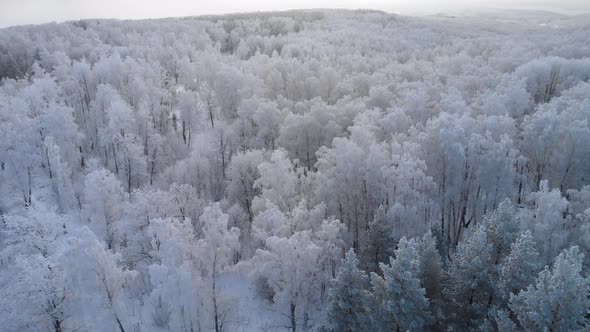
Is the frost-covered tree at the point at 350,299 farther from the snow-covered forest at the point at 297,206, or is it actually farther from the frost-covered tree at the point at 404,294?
the frost-covered tree at the point at 404,294

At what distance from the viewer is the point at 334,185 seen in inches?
1569

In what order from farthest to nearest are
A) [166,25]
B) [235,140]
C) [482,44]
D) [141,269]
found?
[166,25] < [482,44] < [235,140] < [141,269]

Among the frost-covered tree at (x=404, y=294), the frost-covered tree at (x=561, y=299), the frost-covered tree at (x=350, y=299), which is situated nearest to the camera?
the frost-covered tree at (x=561, y=299)

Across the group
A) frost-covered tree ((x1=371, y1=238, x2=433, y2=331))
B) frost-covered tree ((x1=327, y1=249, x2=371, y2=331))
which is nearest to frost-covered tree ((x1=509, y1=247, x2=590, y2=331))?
frost-covered tree ((x1=371, y1=238, x2=433, y2=331))

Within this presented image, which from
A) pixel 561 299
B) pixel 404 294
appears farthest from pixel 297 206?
pixel 561 299

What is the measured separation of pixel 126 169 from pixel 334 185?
23971 millimetres

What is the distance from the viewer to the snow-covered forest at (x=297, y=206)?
88.0 feet

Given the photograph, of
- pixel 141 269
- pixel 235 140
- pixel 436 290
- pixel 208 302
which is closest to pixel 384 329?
pixel 436 290

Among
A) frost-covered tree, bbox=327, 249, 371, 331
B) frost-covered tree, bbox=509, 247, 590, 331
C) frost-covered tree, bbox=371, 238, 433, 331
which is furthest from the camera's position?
frost-covered tree, bbox=327, 249, 371, 331

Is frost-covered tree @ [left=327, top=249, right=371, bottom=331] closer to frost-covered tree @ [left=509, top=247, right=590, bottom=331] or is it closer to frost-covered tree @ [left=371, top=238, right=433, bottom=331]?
frost-covered tree @ [left=371, top=238, right=433, bottom=331]

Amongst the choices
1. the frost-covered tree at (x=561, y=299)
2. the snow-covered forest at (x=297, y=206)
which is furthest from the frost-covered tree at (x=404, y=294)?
the frost-covered tree at (x=561, y=299)

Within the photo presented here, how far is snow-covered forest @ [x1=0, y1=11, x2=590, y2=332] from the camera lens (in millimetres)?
26828

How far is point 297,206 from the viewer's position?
127ft

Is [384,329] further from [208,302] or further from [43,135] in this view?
[43,135]
